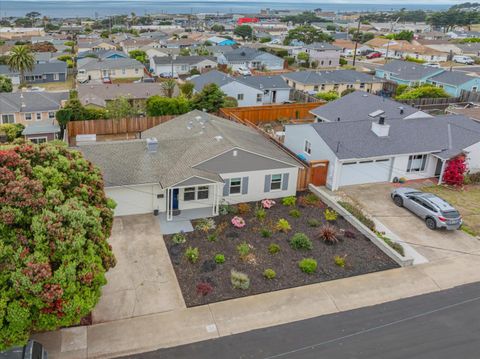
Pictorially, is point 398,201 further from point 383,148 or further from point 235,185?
point 235,185

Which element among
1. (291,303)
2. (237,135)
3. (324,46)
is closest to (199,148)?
(237,135)

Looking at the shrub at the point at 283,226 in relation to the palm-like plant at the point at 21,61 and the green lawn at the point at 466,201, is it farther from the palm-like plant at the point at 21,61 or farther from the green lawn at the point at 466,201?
the palm-like plant at the point at 21,61

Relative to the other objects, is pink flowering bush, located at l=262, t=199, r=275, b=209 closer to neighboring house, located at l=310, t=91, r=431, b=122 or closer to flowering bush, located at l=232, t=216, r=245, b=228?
flowering bush, located at l=232, t=216, r=245, b=228

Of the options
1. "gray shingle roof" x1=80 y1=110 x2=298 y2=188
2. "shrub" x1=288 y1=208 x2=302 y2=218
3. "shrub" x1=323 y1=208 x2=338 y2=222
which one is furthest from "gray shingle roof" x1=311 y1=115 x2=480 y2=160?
"shrub" x1=288 y1=208 x2=302 y2=218

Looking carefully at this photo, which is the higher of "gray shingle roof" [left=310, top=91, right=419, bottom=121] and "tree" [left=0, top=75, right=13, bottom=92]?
"gray shingle roof" [left=310, top=91, right=419, bottom=121]

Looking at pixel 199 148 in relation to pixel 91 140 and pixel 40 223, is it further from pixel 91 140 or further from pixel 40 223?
pixel 40 223
